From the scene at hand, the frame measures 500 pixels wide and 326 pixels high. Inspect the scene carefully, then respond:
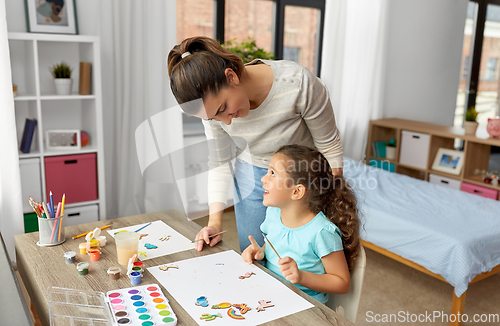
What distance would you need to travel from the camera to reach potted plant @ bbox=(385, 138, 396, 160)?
159 inches

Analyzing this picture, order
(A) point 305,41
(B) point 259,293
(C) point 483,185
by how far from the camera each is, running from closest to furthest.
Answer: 1. (B) point 259,293
2. (C) point 483,185
3. (A) point 305,41

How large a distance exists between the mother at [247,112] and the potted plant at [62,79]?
1.51m

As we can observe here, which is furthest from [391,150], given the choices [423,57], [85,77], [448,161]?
[85,77]

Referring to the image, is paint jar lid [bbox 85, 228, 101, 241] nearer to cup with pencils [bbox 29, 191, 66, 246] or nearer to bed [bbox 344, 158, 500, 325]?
cup with pencils [bbox 29, 191, 66, 246]

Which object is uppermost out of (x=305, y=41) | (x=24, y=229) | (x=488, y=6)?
(x=488, y=6)

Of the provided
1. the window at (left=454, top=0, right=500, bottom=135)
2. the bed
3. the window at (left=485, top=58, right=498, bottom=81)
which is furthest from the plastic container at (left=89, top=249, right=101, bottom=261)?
the window at (left=485, top=58, right=498, bottom=81)

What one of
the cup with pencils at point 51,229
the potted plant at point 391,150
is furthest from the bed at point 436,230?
the cup with pencils at point 51,229

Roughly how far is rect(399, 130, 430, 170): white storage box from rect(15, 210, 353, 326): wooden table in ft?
9.25

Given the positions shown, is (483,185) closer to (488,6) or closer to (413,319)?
(413,319)

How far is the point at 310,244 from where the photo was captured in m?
1.26

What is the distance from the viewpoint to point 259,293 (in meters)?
1.08

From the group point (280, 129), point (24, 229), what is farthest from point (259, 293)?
point (24, 229)

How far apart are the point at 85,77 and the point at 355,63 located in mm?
2413

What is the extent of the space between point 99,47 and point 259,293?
209 cm
